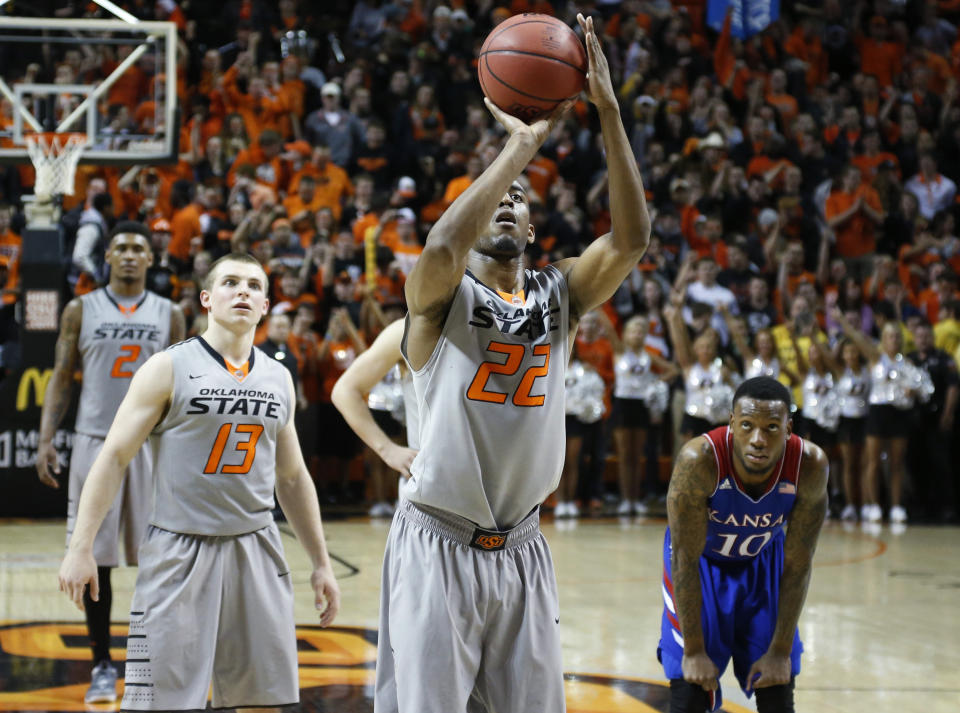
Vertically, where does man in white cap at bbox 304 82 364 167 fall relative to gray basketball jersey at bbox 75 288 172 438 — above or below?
above

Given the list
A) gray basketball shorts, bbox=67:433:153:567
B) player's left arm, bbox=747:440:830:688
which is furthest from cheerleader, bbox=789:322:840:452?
player's left arm, bbox=747:440:830:688

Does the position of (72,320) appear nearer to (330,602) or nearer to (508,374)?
(330,602)

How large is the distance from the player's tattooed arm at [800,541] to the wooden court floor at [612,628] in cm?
138

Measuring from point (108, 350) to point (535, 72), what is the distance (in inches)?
131

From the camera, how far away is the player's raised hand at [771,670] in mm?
4176

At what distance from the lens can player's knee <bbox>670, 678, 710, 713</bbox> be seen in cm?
424

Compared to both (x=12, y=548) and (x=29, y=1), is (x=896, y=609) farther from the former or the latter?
(x=29, y=1)

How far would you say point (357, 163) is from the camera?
48.7 ft

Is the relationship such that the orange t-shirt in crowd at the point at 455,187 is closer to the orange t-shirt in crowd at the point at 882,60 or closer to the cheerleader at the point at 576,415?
the cheerleader at the point at 576,415

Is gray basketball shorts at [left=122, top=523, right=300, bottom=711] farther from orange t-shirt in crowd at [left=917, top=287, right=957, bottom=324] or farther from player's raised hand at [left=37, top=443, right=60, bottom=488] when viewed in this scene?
orange t-shirt in crowd at [left=917, top=287, right=957, bottom=324]

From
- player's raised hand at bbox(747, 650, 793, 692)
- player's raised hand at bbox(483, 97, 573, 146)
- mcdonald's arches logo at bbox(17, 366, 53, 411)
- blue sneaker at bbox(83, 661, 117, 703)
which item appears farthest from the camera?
mcdonald's arches logo at bbox(17, 366, 53, 411)

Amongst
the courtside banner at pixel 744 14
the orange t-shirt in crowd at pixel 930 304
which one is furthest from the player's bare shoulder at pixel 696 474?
the courtside banner at pixel 744 14

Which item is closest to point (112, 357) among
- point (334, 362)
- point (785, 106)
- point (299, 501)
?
point (299, 501)

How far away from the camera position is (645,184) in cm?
1584
